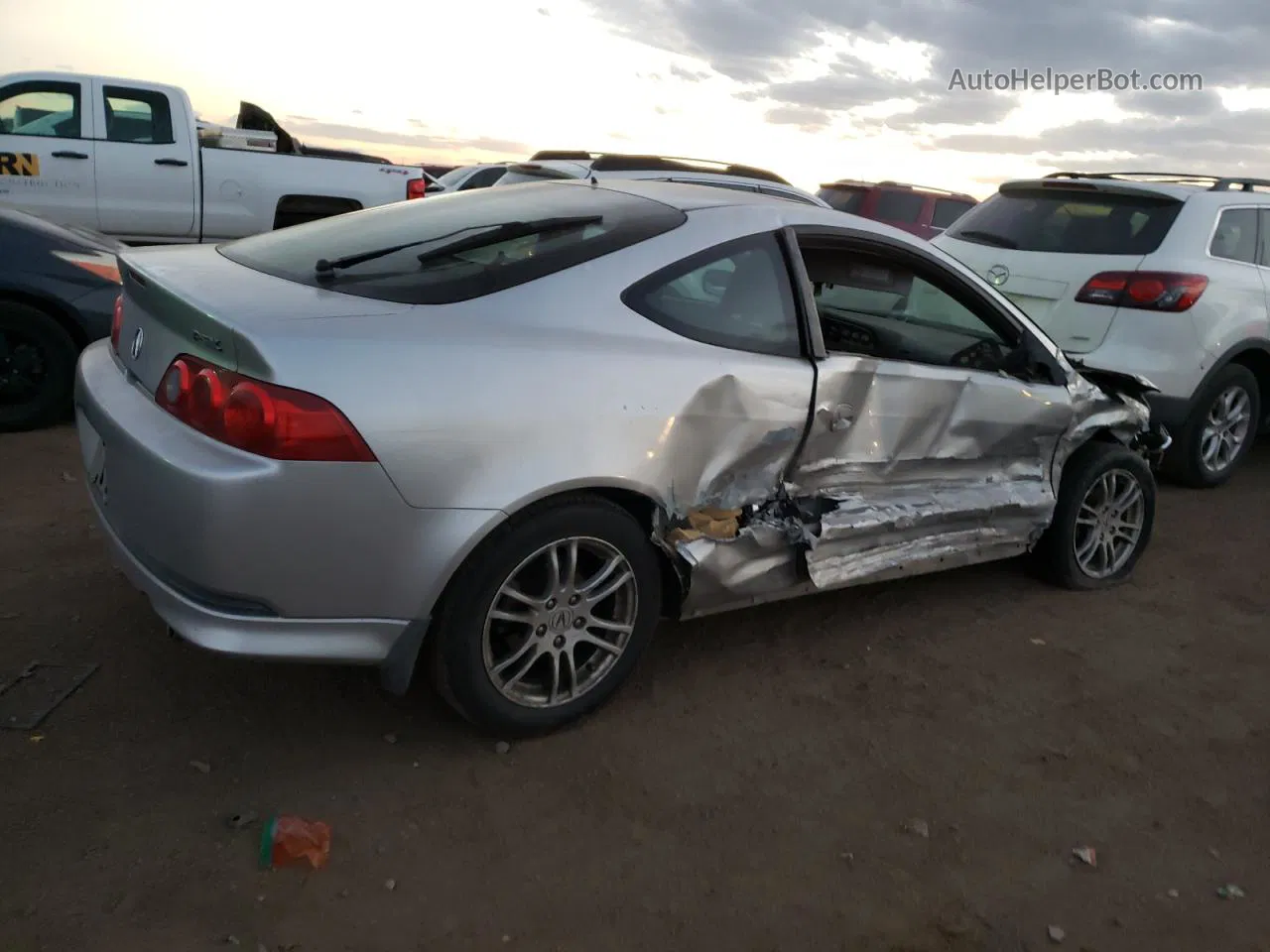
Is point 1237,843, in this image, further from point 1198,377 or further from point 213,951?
point 1198,377

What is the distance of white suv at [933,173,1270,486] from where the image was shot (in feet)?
19.4

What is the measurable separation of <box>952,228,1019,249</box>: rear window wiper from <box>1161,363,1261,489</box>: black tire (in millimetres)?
1428

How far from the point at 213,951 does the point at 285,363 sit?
134 centimetres

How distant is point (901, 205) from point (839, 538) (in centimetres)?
1131

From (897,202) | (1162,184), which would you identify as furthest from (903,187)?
(1162,184)

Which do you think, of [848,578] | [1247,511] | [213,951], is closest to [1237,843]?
[848,578]

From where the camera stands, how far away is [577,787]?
2.98 m

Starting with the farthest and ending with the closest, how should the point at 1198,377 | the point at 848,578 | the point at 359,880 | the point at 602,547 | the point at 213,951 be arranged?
the point at 1198,377, the point at 848,578, the point at 602,547, the point at 359,880, the point at 213,951

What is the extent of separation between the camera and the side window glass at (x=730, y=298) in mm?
3209

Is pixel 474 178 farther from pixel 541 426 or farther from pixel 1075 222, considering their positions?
pixel 541 426

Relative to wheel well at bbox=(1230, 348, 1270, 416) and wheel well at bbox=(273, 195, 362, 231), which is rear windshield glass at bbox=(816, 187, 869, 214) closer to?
wheel well at bbox=(273, 195, 362, 231)

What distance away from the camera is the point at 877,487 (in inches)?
149

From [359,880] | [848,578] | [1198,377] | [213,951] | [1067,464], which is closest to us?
[213,951]

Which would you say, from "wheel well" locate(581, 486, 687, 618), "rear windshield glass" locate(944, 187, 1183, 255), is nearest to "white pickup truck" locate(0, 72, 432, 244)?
"rear windshield glass" locate(944, 187, 1183, 255)
